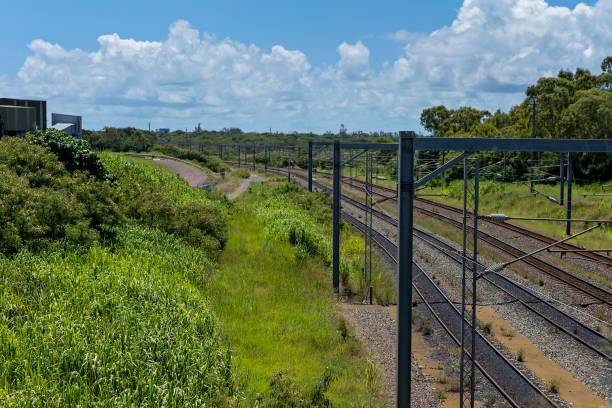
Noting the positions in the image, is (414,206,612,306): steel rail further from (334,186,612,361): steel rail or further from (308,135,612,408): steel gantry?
(308,135,612,408): steel gantry

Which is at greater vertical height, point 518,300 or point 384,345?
point 518,300

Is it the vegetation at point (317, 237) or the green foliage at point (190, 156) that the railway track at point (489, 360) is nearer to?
the vegetation at point (317, 237)

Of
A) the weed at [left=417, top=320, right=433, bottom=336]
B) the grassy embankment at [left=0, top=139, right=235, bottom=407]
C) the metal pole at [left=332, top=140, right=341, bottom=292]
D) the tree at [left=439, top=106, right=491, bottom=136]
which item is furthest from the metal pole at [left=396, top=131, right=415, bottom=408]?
the tree at [left=439, top=106, right=491, bottom=136]

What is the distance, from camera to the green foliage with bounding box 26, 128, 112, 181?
80.9ft

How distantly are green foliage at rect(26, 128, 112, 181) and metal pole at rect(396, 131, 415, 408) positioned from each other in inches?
757

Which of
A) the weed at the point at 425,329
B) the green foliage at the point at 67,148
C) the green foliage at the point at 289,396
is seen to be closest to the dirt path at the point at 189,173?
the green foliage at the point at 67,148

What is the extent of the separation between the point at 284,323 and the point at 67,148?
14742 millimetres

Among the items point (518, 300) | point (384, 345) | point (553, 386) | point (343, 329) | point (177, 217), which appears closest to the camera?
point (553, 386)

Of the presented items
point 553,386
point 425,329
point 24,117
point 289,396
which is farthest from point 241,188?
point 289,396

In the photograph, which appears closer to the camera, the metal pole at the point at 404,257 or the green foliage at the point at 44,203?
the metal pole at the point at 404,257

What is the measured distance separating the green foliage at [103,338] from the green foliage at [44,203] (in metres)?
1.08

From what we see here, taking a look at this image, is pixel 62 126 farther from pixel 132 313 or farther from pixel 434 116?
pixel 434 116

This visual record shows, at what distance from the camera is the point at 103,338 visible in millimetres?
11102

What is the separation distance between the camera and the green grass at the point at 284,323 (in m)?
13.0
